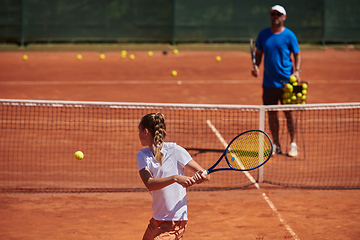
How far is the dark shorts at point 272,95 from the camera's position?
6.79 metres

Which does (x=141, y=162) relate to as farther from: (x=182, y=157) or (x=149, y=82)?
(x=149, y=82)

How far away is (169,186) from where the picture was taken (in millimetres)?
2844

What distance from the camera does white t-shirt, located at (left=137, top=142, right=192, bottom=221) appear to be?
9.20 ft

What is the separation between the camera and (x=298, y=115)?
30.8ft

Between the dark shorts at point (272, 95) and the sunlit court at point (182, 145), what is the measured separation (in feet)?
0.94

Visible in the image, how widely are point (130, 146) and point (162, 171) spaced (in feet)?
15.3

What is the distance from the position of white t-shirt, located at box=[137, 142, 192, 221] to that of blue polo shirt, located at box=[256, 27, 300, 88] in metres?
4.22

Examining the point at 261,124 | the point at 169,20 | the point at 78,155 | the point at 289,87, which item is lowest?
the point at 78,155

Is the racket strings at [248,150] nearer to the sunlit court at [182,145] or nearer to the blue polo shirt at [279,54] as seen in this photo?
the sunlit court at [182,145]

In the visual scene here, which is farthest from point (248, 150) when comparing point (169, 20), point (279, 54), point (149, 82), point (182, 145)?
point (169, 20)

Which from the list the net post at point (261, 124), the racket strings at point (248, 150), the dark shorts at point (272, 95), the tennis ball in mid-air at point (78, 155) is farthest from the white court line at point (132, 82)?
the racket strings at point (248, 150)

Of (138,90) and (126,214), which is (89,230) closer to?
(126,214)

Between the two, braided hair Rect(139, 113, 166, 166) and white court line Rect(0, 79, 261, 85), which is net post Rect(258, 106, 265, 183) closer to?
braided hair Rect(139, 113, 166, 166)

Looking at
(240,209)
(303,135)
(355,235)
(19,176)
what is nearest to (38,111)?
(19,176)
